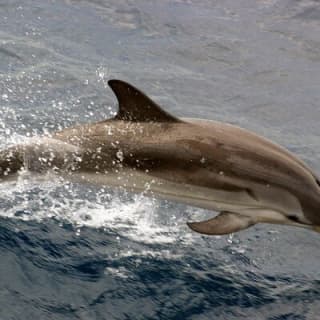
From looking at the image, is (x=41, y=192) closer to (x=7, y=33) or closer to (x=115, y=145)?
(x=115, y=145)

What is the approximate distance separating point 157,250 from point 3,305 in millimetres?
1668

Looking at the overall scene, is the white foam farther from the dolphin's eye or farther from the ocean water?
the dolphin's eye

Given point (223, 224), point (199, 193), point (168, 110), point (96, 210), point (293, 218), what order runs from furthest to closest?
point (168, 110), point (96, 210), point (293, 218), point (199, 193), point (223, 224)

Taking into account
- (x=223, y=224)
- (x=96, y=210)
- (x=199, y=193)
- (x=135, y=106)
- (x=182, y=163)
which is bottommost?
(x=96, y=210)

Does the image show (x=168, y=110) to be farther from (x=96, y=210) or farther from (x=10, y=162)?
(x=10, y=162)

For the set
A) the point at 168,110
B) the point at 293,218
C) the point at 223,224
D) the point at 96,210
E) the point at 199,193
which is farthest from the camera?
the point at 168,110

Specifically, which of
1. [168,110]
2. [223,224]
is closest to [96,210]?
[223,224]

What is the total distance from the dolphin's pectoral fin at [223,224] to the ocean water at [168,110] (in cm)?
64

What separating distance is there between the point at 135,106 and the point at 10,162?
1135 millimetres

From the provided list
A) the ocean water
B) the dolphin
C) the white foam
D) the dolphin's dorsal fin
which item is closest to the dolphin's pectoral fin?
the dolphin

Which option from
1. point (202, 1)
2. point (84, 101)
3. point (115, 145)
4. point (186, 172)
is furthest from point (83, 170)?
point (202, 1)

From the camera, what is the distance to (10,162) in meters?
6.36

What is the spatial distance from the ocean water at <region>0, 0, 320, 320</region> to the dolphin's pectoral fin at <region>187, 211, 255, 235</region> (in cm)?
64

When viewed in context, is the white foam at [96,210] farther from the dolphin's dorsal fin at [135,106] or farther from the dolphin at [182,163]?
the dolphin's dorsal fin at [135,106]
